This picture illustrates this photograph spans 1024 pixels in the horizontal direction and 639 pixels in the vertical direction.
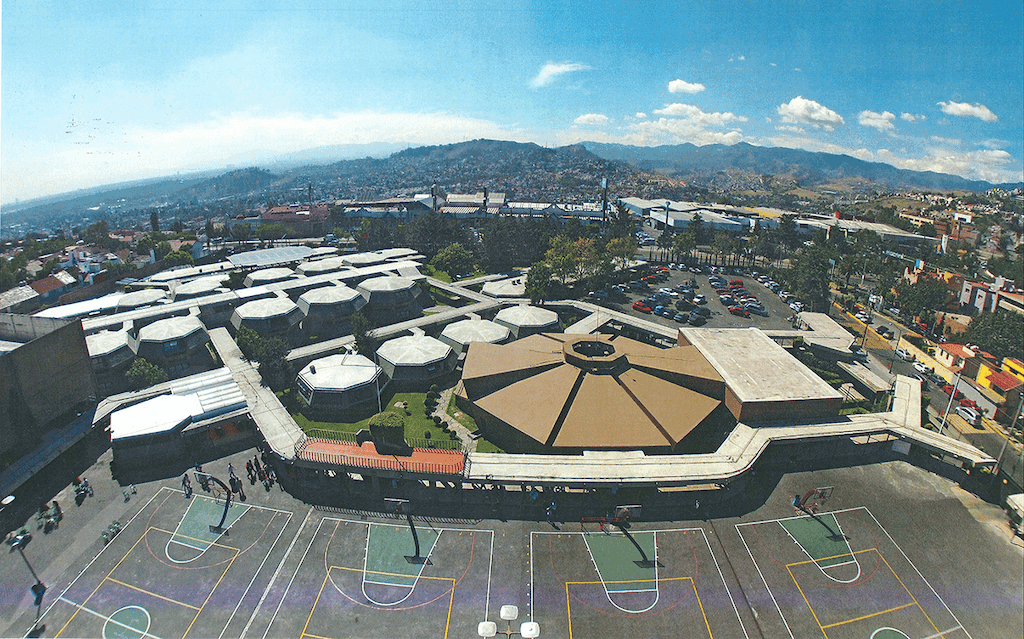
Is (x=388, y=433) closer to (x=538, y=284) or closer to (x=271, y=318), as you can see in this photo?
(x=271, y=318)

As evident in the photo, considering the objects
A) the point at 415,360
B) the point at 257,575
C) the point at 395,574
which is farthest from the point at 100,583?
the point at 415,360

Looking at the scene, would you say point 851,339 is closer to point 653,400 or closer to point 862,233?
point 653,400

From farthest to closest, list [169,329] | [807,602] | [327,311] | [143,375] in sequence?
1. [327,311]
2. [169,329]
3. [143,375]
4. [807,602]

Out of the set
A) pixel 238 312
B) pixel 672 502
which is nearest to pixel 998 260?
pixel 672 502

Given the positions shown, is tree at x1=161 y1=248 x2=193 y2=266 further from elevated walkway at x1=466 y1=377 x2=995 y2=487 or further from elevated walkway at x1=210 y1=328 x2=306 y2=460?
elevated walkway at x1=466 y1=377 x2=995 y2=487

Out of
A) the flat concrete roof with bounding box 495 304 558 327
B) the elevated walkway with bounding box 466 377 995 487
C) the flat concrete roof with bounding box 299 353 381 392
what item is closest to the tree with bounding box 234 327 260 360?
the flat concrete roof with bounding box 299 353 381 392

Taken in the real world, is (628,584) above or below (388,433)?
below

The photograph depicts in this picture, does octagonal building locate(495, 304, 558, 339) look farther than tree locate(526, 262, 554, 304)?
No
